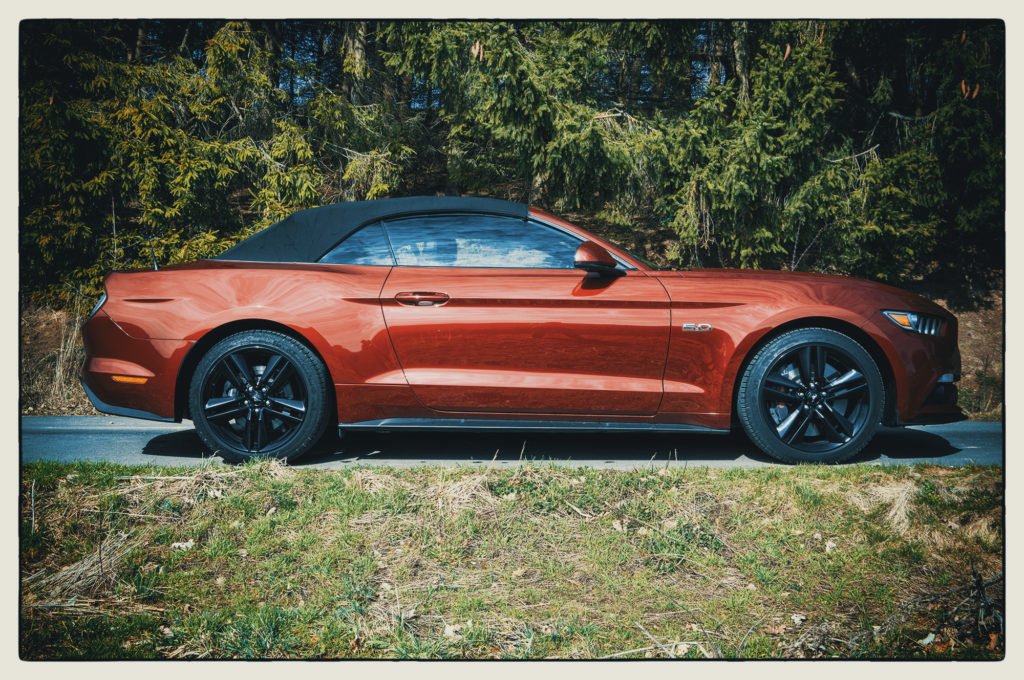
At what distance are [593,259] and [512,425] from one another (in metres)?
1.01

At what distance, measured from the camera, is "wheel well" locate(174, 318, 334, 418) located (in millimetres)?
4012

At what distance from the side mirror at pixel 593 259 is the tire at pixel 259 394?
1536 mm

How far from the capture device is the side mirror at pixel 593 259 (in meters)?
3.88

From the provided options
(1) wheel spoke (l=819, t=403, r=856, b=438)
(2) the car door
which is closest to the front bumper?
(1) wheel spoke (l=819, t=403, r=856, b=438)

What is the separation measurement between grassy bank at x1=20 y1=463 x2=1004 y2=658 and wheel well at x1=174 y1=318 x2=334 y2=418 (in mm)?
510

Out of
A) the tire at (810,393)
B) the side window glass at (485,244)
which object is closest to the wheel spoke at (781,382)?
the tire at (810,393)

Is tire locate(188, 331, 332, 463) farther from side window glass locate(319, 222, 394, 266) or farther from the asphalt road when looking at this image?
side window glass locate(319, 222, 394, 266)

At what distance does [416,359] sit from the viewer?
3.96 metres

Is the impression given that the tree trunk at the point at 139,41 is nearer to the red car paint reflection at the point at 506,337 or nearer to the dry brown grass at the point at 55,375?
the dry brown grass at the point at 55,375

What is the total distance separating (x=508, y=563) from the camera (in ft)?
9.47

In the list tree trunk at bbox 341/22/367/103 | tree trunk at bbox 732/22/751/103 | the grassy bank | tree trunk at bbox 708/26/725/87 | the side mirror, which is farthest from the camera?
tree trunk at bbox 708/26/725/87

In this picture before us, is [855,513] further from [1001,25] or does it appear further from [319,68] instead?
[319,68]

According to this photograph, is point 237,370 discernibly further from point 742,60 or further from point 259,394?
point 742,60

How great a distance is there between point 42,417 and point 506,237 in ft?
13.4
